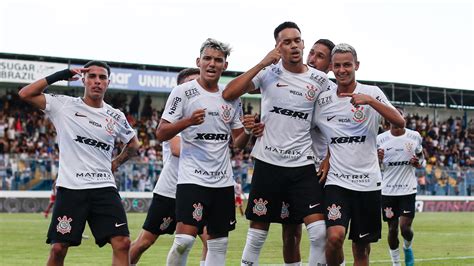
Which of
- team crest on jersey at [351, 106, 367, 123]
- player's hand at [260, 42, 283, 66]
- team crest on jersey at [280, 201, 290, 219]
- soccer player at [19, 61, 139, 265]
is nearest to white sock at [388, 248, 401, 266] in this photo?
team crest on jersey at [280, 201, 290, 219]

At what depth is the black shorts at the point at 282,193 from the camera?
984 cm

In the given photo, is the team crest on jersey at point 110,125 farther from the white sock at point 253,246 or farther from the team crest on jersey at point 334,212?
the team crest on jersey at point 334,212

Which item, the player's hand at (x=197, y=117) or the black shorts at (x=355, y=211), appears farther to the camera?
the black shorts at (x=355, y=211)

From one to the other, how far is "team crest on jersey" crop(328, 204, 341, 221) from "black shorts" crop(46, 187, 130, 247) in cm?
224

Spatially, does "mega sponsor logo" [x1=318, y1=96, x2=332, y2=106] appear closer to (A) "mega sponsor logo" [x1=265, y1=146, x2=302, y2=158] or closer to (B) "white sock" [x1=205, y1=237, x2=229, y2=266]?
(A) "mega sponsor logo" [x1=265, y1=146, x2=302, y2=158]

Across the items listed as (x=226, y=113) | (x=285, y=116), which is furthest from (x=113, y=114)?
(x=285, y=116)

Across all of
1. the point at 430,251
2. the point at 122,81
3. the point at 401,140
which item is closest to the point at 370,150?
the point at 401,140

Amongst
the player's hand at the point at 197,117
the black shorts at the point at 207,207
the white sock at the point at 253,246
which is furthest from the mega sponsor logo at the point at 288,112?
the white sock at the point at 253,246

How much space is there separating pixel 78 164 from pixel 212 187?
57.5 inches

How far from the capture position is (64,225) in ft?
31.1

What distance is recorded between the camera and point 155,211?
11078mm

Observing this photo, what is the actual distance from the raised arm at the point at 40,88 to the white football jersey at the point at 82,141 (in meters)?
0.11

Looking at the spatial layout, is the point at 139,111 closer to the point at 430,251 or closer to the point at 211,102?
the point at 430,251

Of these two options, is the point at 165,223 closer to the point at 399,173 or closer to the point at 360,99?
the point at 360,99
